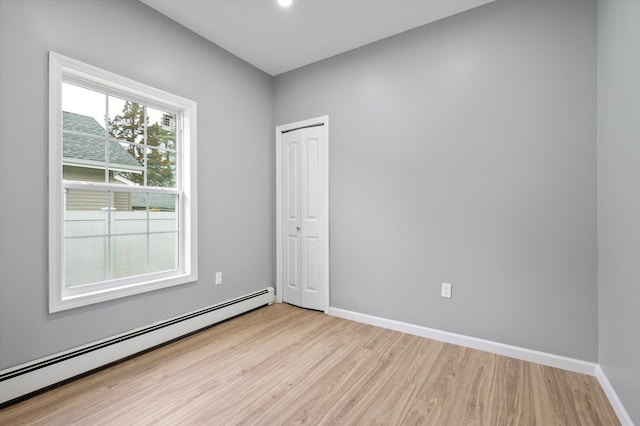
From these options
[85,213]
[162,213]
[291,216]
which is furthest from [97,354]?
[291,216]

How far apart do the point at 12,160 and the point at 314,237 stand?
100 inches

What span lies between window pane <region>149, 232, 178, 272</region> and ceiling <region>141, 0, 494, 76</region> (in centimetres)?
202

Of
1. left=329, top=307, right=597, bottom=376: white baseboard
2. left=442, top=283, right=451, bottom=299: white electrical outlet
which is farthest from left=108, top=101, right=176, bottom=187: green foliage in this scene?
left=442, top=283, right=451, bottom=299: white electrical outlet

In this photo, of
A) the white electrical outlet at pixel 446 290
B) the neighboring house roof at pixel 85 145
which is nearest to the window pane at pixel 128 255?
the neighboring house roof at pixel 85 145

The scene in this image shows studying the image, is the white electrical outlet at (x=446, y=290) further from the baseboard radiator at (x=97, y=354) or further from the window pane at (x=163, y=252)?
the window pane at (x=163, y=252)

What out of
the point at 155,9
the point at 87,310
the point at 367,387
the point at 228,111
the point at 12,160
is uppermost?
the point at 155,9

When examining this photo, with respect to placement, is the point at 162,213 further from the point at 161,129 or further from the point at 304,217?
the point at 304,217

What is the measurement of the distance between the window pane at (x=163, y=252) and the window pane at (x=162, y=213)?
3.0 inches

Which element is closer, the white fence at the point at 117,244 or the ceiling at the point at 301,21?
the white fence at the point at 117,244

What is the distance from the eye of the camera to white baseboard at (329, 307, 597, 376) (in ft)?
6.84

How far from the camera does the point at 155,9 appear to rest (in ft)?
8.10

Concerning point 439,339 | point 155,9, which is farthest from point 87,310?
point 439,339

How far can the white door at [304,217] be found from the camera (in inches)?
131

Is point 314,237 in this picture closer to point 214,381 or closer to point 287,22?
point 214,381
